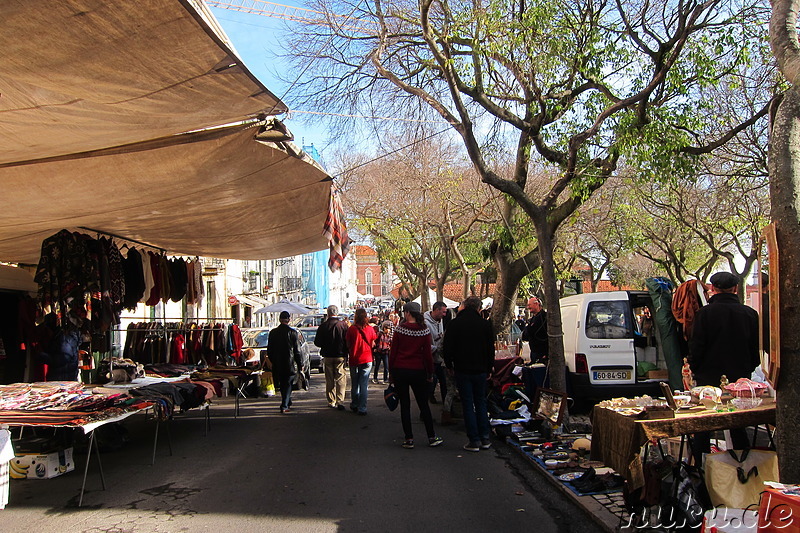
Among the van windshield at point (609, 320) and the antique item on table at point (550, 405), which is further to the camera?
the van windshield at point (609, 320)

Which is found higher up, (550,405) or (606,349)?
(606,349)

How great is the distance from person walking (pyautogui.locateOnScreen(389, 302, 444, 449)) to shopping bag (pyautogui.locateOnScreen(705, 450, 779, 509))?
13.3 feet

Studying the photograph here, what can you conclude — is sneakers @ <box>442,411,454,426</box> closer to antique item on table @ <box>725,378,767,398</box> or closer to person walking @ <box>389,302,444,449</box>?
person walking @ <box>389,302,444,449</box>

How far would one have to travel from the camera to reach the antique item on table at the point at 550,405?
27.7ft

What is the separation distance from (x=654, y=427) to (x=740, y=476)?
69cm

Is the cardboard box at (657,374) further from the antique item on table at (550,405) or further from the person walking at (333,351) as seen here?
the person walking at (333,351)

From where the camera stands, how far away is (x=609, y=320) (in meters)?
10.2

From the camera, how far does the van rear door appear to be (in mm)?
9961

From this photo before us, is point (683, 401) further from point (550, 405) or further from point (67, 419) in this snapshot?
point (67, 419)

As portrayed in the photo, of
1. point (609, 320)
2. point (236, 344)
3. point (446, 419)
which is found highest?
point (609, 320)

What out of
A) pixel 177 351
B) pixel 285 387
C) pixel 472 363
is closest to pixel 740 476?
pixel 472 363

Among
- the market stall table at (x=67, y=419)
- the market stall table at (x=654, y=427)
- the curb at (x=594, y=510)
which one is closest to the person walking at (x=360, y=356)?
the curb at (x=594, y=510)

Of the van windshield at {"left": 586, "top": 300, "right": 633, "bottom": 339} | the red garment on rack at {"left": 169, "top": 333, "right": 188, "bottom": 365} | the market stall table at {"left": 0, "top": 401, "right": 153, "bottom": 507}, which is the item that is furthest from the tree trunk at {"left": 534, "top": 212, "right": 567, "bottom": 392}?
the red garment on rack at {"left": 169, "top": 333, "right": 188, "bottom": 365}

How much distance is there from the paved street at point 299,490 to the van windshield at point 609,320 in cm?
279
